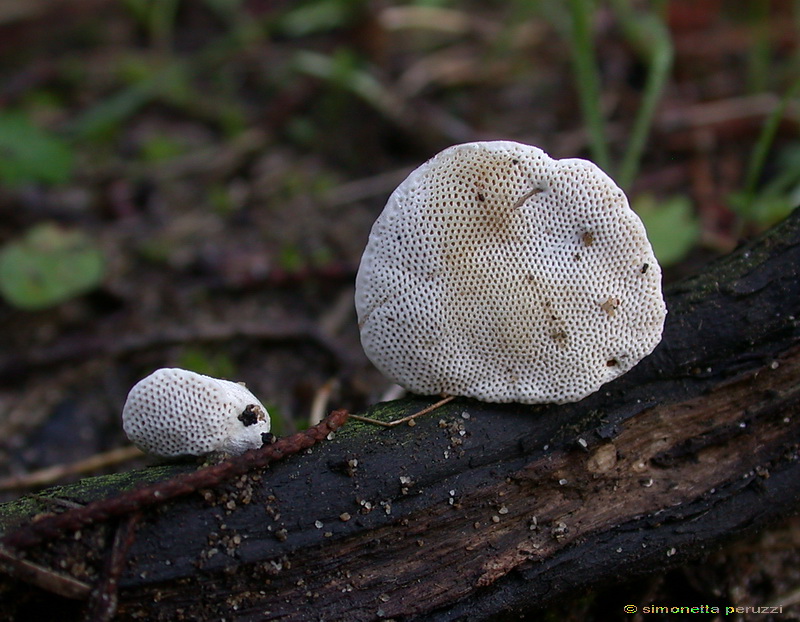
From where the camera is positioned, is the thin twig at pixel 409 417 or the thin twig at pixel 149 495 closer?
the thin twig at pixel 149 495

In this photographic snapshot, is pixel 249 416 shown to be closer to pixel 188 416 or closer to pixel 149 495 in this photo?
pixel 188 416

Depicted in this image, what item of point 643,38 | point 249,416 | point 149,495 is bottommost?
point 149,495

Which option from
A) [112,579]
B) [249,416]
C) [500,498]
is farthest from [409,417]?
[112,579]

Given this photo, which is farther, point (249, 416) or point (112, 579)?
point (249, 416)

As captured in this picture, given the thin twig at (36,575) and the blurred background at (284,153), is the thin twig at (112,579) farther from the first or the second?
the blurred background at (284,153)

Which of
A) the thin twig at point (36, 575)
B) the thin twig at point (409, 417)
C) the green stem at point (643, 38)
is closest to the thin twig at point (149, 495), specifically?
the thin twig at point (36, 575)

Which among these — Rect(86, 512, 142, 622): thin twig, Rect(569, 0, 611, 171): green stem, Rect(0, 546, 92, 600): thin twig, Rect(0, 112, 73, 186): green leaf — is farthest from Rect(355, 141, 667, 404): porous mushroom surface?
Rect(0, 112, 73, 186): green leaf
